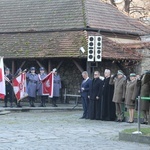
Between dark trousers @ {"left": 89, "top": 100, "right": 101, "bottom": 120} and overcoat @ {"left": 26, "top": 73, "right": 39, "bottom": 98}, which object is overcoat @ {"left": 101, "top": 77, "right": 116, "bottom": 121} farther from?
overcoat @ {"left": 26, "top": 73, "right": 39, "bottom": 98}

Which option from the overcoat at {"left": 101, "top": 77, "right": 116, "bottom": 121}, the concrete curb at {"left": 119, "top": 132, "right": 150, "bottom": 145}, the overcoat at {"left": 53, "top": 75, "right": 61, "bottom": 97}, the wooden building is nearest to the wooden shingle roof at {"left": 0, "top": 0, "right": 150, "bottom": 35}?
the wooden building

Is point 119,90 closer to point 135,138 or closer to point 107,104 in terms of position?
point 107,104

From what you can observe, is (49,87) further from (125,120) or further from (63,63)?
(125,120)

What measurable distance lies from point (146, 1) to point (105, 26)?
13.1 metres

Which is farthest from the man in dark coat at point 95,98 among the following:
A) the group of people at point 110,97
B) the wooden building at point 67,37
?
the wooden building at point 67,37

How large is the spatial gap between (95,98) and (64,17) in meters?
11.6

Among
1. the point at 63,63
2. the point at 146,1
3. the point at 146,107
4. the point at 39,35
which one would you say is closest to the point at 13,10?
the point at 39,35

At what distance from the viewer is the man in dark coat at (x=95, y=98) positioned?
19188 millimetres

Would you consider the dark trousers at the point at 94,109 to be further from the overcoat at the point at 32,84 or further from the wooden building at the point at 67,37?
the wooden building at the point at 67,37

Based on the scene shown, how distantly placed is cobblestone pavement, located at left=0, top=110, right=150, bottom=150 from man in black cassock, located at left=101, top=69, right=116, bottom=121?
0.51 meters

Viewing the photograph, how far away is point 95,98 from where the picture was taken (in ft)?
63.4

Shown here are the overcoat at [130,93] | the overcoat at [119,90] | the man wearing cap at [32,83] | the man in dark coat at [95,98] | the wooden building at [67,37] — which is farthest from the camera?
the wooden building at [67,37]

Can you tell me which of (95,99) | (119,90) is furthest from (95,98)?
(119,90)

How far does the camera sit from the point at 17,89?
24.7 metres
